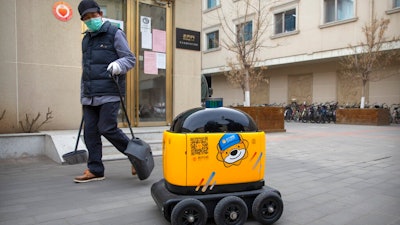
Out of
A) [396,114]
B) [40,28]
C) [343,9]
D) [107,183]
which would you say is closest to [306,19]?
[343,9]

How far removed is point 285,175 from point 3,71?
15.7 feet

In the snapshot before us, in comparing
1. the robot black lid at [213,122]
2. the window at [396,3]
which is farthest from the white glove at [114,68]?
the window at [396,3]

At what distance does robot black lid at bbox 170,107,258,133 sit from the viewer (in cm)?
258

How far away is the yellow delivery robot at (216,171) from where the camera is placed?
249cm

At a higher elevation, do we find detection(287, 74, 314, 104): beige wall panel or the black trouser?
detection(287, 74, 314, 104): beige wall panel

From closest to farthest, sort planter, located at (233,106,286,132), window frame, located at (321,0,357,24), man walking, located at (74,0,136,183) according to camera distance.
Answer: man walking, located at (74,0,136,183), planter, located at (233,106,286,132), window frame, located at (321,0,357,24)

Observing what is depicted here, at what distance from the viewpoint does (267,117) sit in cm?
1112

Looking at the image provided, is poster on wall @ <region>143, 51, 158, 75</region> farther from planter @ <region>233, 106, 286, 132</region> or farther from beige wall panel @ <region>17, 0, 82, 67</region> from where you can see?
planter @ <region>233, 106, 286, 132</region>

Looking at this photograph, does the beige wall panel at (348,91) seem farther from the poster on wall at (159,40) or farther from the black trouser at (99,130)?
the black trouser at (99,130)

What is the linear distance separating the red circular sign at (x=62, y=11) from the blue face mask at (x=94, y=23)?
2.59 metres

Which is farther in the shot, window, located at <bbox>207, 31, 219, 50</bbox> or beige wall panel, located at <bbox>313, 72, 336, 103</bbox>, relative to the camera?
window, located at <bbox>207, 31, 219, 50</bbox>

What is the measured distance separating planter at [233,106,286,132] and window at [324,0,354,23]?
1005 cm

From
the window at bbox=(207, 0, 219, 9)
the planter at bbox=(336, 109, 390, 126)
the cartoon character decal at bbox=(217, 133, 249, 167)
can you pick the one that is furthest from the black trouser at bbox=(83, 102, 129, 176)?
the window at bbox=(207, 0, 219, 9)

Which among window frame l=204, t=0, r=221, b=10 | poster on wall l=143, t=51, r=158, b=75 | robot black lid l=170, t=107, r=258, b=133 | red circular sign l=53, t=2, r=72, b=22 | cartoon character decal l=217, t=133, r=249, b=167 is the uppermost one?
window frame l=204, t=0, r=221, b=10
